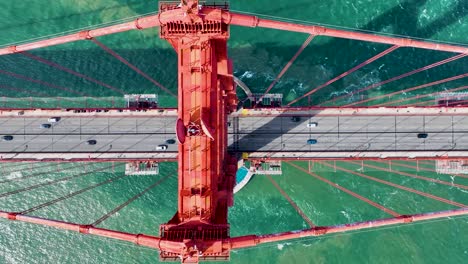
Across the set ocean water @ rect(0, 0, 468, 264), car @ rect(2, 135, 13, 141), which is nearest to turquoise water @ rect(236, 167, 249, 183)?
ocean water @ rect(0, 0, 468, 264)

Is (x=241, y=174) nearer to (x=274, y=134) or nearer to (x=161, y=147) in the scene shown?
(x=274, y=134)

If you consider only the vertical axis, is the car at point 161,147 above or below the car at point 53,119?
below

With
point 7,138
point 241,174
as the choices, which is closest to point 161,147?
point 241,174

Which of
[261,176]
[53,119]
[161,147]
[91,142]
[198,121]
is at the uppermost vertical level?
[53,119]

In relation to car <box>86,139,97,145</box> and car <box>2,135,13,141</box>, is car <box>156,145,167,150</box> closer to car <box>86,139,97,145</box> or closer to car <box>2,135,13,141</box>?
car <box>86,139,97,145</box>

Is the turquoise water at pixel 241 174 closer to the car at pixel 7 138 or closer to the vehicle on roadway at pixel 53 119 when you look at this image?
the vehicle on roadway at pixel 53 119

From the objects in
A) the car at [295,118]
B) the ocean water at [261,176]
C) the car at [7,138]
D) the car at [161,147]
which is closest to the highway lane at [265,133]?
the car at [295,118]
